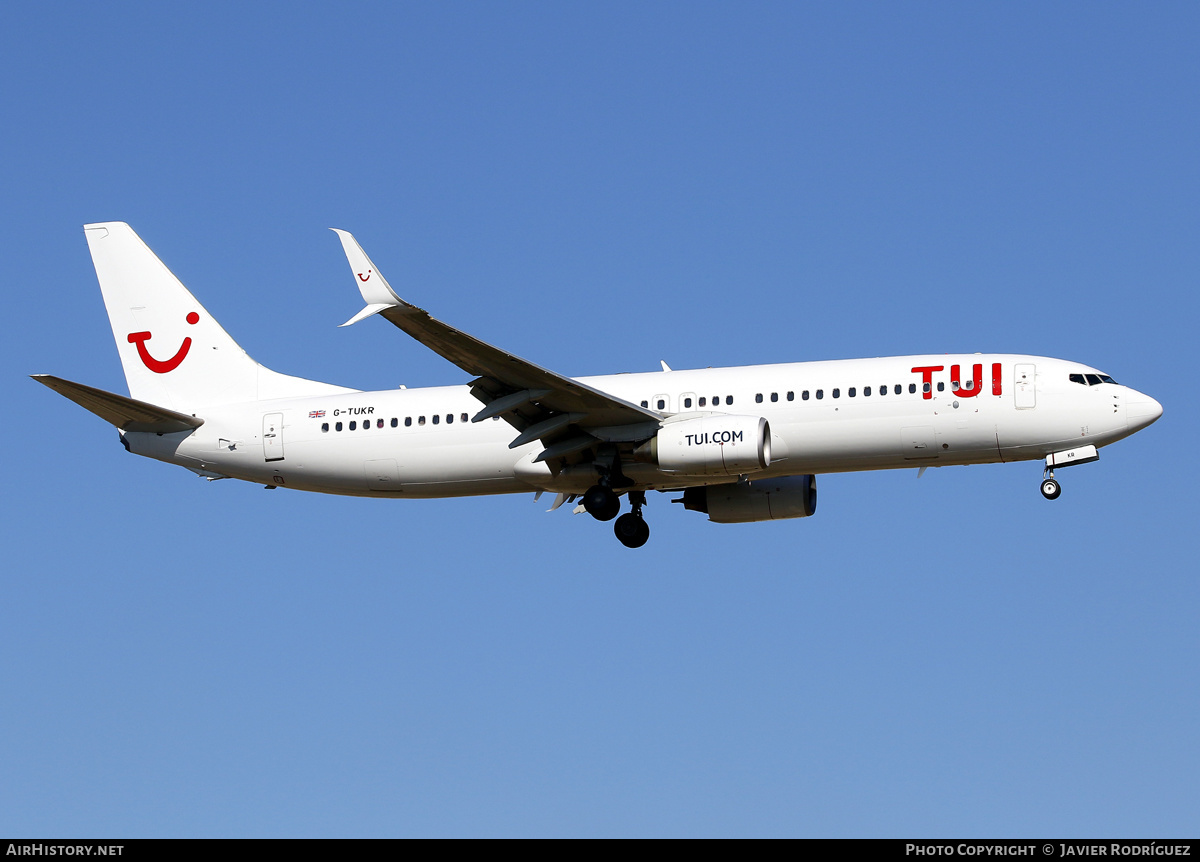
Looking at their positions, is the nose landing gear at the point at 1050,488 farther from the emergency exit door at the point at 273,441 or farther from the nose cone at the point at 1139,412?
the emergency exit door at the point at 273,441

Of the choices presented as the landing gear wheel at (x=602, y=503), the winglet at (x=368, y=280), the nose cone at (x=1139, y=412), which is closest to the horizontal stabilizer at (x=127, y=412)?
the winglet at (x=368, y=280)

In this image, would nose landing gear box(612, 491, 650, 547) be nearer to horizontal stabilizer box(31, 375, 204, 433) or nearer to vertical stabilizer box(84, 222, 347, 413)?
vertical stabilizer box(84, 222, 347, 413)

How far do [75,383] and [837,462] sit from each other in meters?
18.3

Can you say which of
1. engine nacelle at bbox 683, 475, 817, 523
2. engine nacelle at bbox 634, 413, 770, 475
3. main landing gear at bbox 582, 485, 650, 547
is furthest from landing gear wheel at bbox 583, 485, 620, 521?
engine nacelle at bbox 683, 475, 817, 523

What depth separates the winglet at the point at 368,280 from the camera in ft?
95.7

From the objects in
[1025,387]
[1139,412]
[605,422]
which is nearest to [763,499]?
[605,422]

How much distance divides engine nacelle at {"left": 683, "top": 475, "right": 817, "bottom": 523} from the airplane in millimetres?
46

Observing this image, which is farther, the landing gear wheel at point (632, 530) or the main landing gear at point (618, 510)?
the landing gear wheel at point (632, 530)

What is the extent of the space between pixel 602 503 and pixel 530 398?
12.0 ft

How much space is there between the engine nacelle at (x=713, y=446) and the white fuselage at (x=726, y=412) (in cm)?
76

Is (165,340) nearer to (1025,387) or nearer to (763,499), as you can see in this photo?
(763,499)

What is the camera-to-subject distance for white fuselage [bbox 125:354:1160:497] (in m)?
33.8
